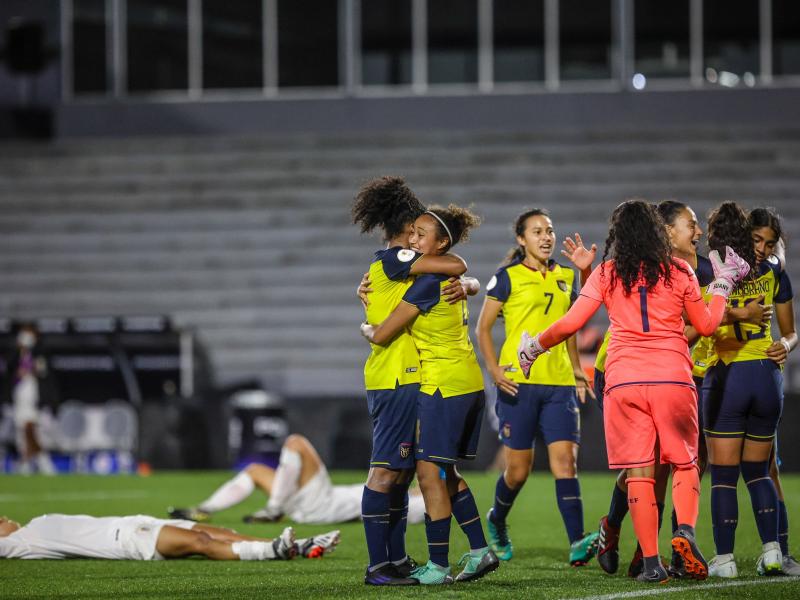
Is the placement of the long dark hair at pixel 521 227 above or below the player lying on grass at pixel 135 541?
above

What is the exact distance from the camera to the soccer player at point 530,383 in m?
8.14

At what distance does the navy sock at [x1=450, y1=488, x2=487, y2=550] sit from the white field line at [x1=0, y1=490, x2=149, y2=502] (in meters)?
7.48

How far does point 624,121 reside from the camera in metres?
26.3

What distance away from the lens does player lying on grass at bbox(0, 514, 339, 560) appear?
7984mm

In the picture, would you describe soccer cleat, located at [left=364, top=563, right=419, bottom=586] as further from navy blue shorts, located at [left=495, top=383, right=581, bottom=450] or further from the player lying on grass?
navy blue shorts, located at [left=495, top=383, right=581, bottom=450]

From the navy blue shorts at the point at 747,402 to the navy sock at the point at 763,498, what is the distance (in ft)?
0.54

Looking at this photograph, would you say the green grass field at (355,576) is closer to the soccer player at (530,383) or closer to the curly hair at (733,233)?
the soccer player at (530,383)

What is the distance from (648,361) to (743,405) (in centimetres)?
77

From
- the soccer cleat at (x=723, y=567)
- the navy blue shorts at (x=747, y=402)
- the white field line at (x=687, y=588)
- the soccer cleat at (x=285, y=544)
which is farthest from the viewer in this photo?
the soccer cleat at (x=285, y=544)

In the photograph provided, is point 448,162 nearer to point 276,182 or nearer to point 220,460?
point 276,182

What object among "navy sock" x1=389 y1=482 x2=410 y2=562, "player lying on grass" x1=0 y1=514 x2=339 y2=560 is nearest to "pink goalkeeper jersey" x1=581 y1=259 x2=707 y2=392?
"navy sock" x1=389 y1=482 x2=410 y2=562

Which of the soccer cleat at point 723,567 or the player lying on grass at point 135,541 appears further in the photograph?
the player lying on grass at point 135,541

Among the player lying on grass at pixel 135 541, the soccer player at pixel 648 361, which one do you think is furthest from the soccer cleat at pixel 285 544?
the soccer player at pixel 648 361

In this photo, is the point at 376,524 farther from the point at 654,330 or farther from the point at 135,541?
the point at 135,541
